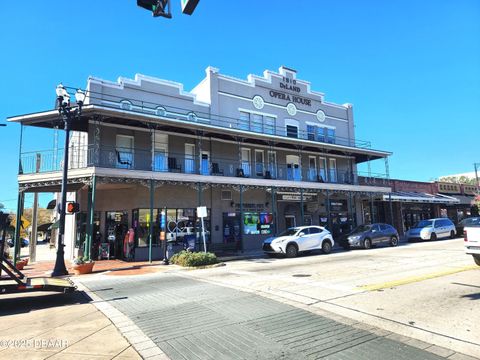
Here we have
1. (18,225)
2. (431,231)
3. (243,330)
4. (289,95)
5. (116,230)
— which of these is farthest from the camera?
(289,95)

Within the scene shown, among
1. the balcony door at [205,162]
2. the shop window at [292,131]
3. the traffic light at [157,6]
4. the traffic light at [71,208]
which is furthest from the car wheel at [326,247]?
the traffic light at [157,6]

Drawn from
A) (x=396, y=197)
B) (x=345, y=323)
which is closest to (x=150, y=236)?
(x=345, y=323)

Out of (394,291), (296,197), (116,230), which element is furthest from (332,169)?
(394,291)

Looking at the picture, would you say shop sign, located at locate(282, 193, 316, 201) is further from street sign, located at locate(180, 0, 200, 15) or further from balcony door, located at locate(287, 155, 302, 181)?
street sign, located at locate(180, 0, 200, 15)

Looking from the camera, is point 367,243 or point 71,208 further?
point 367,243

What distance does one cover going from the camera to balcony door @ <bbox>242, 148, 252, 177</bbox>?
79.9 feet

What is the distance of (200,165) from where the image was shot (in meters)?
20.7

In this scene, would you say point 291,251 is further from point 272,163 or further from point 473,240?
point 473,240

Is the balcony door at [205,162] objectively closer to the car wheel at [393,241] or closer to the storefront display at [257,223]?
the storefront display at [257,223]

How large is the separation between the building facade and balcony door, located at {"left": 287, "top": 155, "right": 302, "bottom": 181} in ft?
0.31

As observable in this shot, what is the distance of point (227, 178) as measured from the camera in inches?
812

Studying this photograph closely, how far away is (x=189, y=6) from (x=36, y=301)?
26.5 feet

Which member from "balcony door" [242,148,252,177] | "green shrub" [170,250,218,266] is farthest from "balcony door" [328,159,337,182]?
"green shrub" [170,250,218,266]

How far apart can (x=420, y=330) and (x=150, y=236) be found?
46.7 ft
